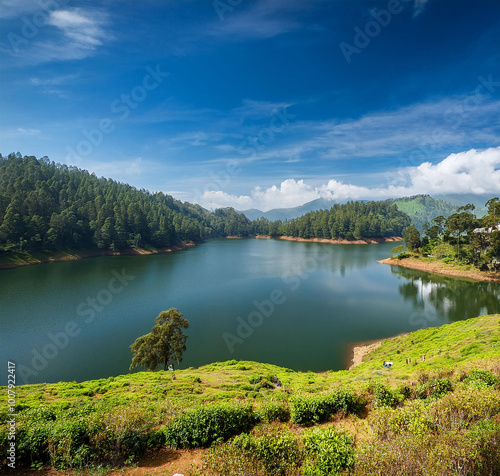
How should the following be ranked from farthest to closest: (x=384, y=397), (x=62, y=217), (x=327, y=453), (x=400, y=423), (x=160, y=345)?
(x=62, y=217) → (x=160, y=345) → (x=384, y=397) → (x=400, y=423) → (x=327, y=453)

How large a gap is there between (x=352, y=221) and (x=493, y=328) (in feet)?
328

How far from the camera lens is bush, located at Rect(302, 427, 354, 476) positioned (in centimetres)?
452

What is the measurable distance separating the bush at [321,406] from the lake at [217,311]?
11.1m

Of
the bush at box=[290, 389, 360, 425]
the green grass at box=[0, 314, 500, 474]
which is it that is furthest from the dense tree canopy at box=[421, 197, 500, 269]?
the bush at box=[290, 389, 360, 425]

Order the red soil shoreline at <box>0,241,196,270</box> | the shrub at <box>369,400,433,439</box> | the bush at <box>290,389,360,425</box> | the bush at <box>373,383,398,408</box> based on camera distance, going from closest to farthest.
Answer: the shrub at <box>369,400,433,439</box>
the bush at <box>290,389,360,425</box>
the bush at <box>373,383,398,408</box>
the red soil shoreline at <box>0,241,196,270</box>

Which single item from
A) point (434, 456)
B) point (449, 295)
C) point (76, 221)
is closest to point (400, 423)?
point (434, 456)

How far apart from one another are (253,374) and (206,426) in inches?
329

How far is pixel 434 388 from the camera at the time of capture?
8164mm

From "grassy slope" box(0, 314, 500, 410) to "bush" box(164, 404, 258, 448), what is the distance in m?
1.58

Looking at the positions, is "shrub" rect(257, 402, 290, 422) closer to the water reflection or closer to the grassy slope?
the grassy slope

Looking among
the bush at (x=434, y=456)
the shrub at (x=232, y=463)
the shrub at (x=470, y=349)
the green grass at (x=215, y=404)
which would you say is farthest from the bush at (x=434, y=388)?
the shrub at (x=470, y=349)

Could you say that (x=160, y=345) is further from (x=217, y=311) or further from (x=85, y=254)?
(x=85, y=254)

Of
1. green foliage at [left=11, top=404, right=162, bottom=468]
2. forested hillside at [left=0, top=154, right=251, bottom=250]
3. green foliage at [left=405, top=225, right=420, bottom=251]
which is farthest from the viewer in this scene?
green foliage at [left=405, top=225, right=420, bottom=251]

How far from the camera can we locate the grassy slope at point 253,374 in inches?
415
